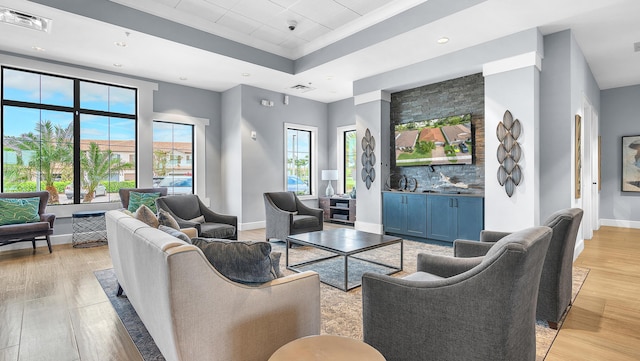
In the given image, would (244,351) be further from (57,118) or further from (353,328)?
(57,118)

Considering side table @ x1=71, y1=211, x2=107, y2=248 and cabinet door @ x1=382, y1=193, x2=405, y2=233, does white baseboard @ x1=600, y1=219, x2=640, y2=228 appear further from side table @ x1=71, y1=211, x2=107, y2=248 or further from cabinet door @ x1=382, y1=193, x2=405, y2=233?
side table @ x1=71, y1=211, x2=107, y2=248

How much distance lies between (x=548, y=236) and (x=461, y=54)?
13.0 feet

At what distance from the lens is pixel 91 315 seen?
8.50 feet

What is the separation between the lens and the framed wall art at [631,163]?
6.48m

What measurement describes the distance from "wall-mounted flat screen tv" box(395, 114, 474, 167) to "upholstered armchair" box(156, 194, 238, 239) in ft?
10.8

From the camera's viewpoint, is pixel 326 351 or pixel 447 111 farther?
pixel 447 111

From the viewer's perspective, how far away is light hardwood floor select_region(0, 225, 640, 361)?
82.1 inches

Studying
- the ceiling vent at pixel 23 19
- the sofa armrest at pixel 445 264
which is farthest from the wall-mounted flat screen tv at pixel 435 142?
the ceiling vent at pixel 23 19

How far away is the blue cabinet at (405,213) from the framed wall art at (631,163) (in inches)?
186

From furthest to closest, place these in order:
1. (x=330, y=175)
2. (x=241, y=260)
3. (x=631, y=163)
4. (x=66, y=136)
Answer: (x=330, y=175), (x=631, y=163), (x=66, y=136), (x=241, y=260)

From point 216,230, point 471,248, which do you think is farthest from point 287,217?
point 471,248

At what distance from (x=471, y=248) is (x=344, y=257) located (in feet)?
4.47

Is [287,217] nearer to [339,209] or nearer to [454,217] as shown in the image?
[454,217]

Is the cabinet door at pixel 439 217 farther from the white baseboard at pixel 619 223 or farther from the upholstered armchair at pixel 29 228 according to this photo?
the upholstered armchair at pixel 29 228
